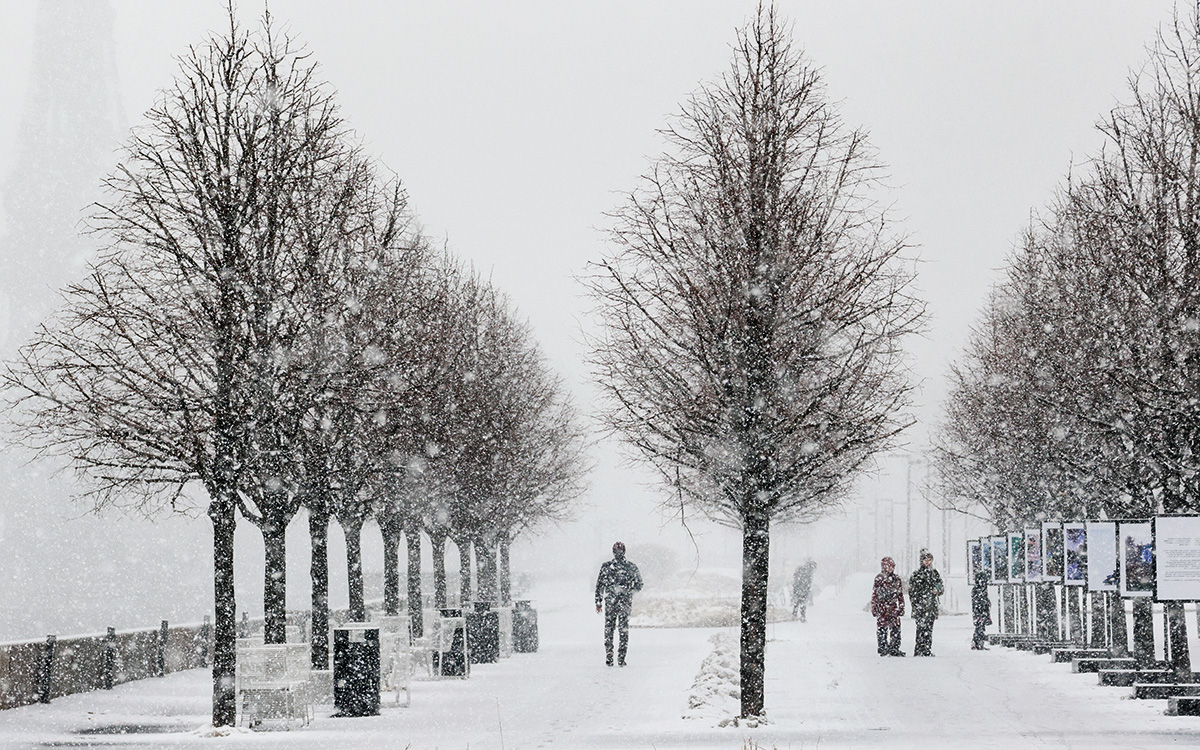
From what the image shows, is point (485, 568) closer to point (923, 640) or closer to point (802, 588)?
point (923, 640)

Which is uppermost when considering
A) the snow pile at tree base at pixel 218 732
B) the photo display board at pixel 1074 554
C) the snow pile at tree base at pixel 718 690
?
the photo display board at pixel 1074 554

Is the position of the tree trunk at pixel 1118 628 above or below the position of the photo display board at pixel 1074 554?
below

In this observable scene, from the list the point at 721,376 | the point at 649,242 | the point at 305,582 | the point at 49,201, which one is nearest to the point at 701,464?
the point at 721,376

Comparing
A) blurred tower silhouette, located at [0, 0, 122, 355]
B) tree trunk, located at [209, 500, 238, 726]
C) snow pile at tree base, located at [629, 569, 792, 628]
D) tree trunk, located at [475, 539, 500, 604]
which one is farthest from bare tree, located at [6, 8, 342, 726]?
blurred tower silhouette, located at [0, 0, 122, 355]

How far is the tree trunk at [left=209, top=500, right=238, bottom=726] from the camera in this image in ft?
60.2

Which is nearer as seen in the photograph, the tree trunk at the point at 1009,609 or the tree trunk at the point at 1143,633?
the tree trunk at the point at 1143,633

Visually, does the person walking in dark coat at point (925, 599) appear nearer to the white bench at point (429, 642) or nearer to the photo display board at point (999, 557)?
the photo display board at point (999, 557)

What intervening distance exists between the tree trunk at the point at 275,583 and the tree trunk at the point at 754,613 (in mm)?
6671

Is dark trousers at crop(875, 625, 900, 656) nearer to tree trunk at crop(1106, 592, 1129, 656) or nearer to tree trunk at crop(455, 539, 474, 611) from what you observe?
tree trunk at crop(1106, 592, 1129, 656)

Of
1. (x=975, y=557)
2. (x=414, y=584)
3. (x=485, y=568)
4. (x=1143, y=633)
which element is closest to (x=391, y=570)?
(x=414, y=584)

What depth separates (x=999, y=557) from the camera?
31391 millimetres

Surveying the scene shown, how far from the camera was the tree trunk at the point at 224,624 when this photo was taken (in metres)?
18.4

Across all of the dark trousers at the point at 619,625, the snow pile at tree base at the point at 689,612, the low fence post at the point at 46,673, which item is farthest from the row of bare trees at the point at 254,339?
the snow pile at tree base at the point at 689,612

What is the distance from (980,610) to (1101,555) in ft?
35.4
